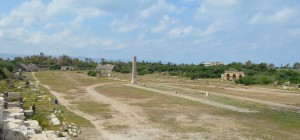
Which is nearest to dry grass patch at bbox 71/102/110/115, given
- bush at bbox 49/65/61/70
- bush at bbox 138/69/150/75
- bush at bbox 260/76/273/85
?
bush at bbox 260/76/273/85

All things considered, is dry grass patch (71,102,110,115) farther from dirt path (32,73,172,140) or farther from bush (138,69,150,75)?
bush (138,69,150,75)

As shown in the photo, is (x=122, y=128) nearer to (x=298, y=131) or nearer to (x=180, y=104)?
(x=298, y=131)

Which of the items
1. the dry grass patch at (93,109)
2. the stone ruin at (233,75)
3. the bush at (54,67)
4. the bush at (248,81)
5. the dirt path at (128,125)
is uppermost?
the bush at (54,67)

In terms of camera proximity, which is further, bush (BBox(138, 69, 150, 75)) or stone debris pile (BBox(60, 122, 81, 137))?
bush (BBox(138, 69, 150, 75))

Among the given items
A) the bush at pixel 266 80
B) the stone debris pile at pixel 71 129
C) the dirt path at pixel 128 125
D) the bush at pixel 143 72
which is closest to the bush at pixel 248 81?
the bush at pixel 266 80

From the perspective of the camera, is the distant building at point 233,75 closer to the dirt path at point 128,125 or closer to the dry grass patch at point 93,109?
the dry grass patch at point 93,109

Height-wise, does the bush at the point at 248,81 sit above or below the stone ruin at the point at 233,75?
below

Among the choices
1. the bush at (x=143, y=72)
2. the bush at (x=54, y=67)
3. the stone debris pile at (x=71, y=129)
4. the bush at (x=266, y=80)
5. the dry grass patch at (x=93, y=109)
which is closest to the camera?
the stone debris pile at (x=71, y=129)

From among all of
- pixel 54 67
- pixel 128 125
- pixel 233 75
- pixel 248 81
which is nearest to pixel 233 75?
pixel 233 75

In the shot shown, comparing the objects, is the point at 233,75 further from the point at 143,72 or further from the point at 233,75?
the point at 143,72

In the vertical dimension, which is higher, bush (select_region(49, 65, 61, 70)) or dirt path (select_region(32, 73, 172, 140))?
bush (select_region(49, 65, 61, 70))

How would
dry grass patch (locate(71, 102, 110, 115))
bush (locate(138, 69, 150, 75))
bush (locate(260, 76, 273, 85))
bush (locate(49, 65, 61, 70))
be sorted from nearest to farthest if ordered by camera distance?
dry grass patch (locate(71, 102, 110, 115)) < bush (locate(260, 76, 273, 85)) < bush (locate(138, 69, 150, 75)) < bush (locate(49, 65, 61, 70))

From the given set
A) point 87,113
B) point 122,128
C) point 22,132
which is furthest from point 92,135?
point 87,113

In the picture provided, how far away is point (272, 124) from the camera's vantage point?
73.8ft
